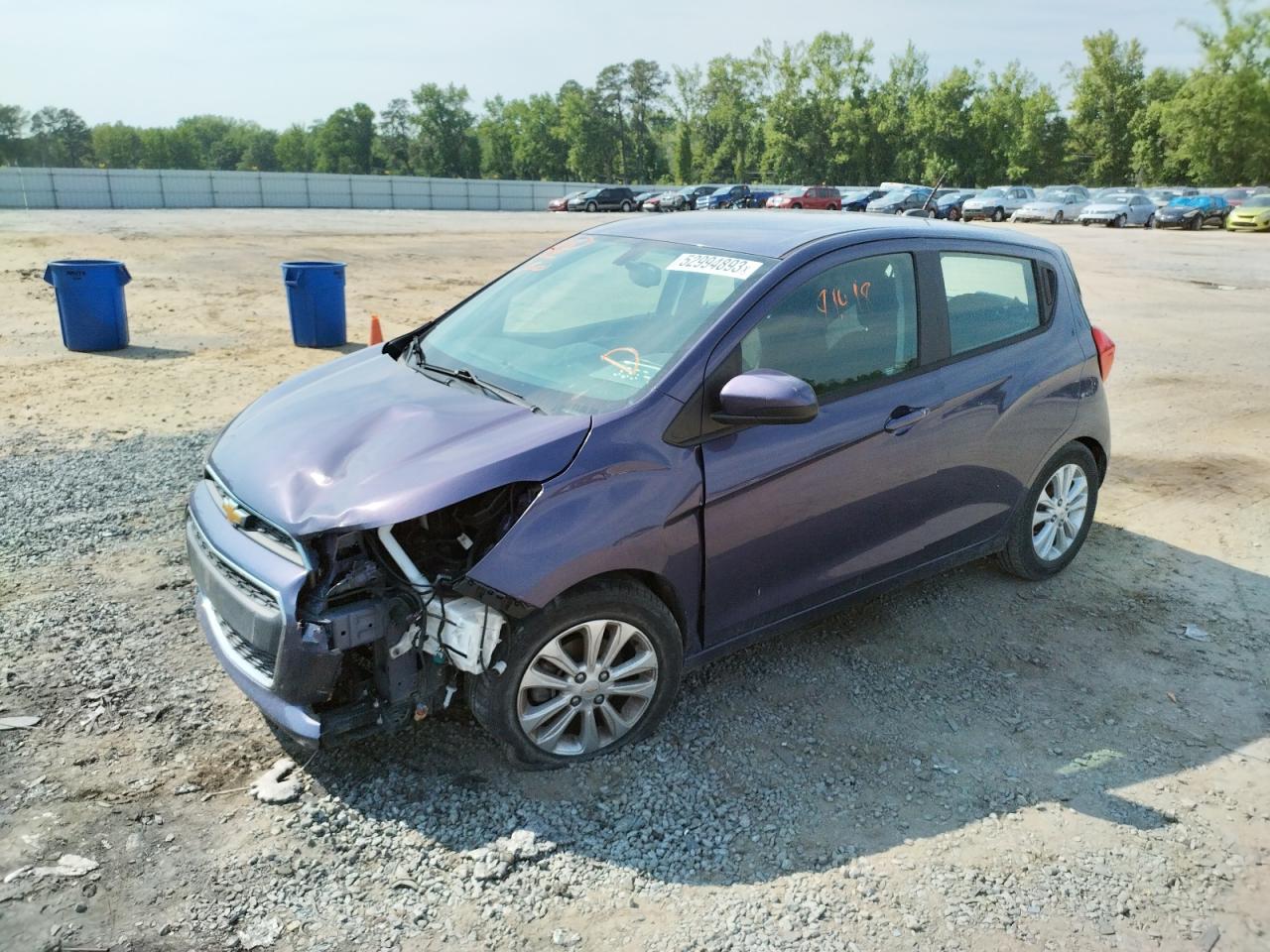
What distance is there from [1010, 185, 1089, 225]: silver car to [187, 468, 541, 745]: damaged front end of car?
47.1m

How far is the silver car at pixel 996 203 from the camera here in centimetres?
4572

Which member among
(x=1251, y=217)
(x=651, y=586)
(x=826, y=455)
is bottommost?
(x=651, y=586)

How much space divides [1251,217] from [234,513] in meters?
45.6

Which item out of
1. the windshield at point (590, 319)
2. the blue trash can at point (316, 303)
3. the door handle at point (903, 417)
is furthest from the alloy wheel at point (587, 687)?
the blue trash can at point (316, 303)

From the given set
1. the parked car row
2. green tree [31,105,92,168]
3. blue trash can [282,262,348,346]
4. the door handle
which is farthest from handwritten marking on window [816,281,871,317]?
green tree [31,105,92,168]

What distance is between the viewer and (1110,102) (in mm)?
73125

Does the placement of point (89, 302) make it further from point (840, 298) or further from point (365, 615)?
point (840, 298)

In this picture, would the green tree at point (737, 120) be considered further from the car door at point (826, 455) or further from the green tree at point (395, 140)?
the car door at point (826, 455)

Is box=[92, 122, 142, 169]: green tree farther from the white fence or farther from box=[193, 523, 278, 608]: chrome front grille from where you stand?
box=[193, 523, 278, 608]: chrome front grille

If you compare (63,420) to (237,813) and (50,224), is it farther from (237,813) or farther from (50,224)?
(50,224)

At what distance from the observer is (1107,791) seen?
3.52 metres

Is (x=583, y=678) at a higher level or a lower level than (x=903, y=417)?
lower

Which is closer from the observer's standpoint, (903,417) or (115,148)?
(903,417)

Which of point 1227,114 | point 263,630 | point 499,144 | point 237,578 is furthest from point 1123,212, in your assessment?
point 499,144
